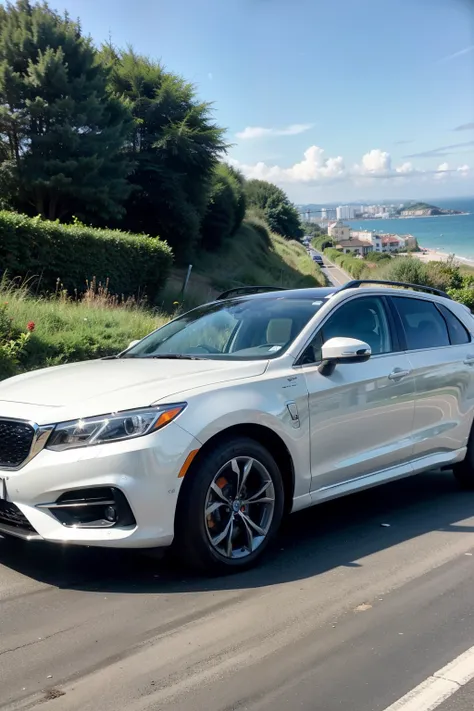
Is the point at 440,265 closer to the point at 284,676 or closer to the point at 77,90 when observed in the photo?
the point at 77,90

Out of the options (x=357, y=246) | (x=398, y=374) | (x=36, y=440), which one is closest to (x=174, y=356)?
(x=36, y=440)

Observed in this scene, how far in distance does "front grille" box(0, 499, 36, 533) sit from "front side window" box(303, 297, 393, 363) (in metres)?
2.13

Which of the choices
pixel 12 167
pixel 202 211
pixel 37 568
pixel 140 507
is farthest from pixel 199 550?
pixel 202 211

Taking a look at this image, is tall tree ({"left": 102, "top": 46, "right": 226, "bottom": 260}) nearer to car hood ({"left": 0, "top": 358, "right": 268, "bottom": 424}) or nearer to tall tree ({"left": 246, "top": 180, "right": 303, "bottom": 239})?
car hood ({"left": 0, "top": 358, "right": 268, "bottom": 424})

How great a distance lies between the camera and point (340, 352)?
15.6ft

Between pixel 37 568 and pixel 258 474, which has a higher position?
pixel 258 474

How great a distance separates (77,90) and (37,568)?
801 inches

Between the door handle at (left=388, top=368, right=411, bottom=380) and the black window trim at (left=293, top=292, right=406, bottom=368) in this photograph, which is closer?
the black window trim at (left=293, top=292, right=406, bottom=368)

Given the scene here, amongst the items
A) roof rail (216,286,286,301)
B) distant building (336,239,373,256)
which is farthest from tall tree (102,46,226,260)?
distant building (336,239,373,256)

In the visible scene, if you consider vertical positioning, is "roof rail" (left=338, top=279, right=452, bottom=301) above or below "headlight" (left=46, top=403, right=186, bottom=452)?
above

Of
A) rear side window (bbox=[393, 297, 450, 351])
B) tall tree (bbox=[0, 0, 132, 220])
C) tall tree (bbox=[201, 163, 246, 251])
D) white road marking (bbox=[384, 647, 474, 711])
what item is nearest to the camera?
white road marking (bbox=[384, 647, 474, 711])

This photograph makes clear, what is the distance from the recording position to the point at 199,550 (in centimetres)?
404

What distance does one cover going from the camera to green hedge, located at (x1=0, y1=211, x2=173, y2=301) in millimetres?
12969

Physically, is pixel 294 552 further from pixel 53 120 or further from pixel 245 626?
pixel 53 120
